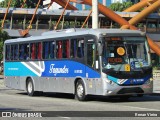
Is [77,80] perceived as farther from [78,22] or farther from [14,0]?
[14,0]

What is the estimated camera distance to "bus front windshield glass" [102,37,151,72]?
2009cm

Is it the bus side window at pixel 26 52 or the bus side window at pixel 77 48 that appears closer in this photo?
the bus side window at pixel 77 48

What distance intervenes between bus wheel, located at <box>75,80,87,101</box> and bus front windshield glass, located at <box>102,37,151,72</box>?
1847mm

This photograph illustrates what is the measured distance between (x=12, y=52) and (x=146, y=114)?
49.4ft

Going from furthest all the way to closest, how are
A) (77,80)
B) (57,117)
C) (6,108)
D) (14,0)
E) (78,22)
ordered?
1. (14,0)
2. (78,22)
3. (77,80)
4. (6,108)
5. (57,117)

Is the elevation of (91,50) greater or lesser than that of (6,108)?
greater

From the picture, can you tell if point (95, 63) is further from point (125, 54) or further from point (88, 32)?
point (88, 32)

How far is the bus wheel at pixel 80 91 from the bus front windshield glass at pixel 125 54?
1847 mm

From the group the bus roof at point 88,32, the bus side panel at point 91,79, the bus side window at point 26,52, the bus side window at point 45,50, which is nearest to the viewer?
the bus side panel at point 91,79

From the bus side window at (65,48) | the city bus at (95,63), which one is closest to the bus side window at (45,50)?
the city bus at (95,63)

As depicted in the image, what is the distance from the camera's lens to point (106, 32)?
20.6 metres

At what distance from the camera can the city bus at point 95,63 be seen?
65.9 feet

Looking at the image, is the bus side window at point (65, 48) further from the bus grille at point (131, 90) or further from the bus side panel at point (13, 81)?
the bus side panel at point (13, 81)

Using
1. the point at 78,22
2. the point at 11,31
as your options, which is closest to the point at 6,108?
the point at 11,31
